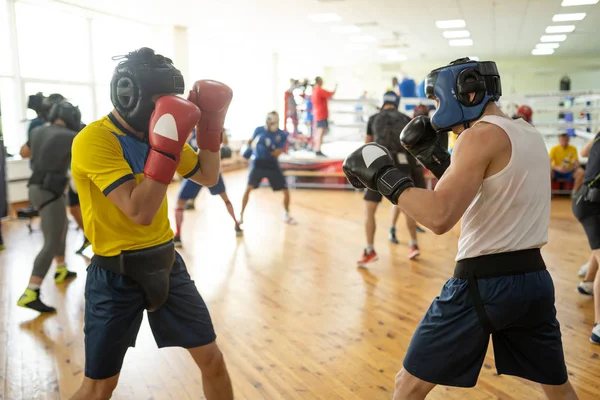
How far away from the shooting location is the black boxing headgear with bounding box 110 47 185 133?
1.42 metres

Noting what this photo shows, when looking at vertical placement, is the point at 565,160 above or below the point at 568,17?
below

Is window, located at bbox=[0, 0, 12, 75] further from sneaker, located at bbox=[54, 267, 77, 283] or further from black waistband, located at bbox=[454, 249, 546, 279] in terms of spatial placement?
black waistband, located at bbox=[454, 249, 546, 279]

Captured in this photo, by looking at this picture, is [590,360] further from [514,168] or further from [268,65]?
[268,65]

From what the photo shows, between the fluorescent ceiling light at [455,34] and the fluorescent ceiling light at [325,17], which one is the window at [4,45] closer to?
the fluorescent ceiling light at [325,17]

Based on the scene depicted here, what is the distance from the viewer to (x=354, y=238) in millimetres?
5164

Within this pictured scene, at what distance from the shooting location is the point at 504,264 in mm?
1363

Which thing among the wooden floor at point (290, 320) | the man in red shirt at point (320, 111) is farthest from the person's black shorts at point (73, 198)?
the man in red shirt at point (320, 111)

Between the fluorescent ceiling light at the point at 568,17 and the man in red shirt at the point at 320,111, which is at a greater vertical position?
the fluorescent ceiling light at the point at 568,17

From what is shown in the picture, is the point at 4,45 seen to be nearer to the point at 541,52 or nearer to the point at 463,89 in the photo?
the point at 463,89

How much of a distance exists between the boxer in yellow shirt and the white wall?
16.1 metres

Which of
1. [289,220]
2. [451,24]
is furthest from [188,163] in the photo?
[451,24]

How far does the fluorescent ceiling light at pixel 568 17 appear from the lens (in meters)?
9.16

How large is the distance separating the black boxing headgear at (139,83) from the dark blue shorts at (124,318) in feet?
1.60

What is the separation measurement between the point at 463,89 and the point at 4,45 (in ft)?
25.0
